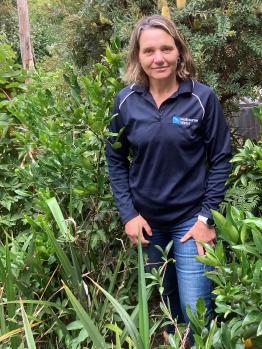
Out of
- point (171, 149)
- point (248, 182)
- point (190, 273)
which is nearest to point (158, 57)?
point (171, 149)

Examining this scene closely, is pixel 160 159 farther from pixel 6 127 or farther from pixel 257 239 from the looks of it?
pixel 6 127

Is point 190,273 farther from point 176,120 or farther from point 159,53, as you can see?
point 159,53

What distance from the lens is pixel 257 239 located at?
1.67 meters

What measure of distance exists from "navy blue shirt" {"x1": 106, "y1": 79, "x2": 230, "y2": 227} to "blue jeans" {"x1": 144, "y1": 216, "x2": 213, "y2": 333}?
0.06m

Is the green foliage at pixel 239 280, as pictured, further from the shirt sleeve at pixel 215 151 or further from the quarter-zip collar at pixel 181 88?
the quarter-zip collar at pixel 181 88

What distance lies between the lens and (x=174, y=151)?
2264 millimetres

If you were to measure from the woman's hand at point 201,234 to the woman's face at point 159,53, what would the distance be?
686 mm

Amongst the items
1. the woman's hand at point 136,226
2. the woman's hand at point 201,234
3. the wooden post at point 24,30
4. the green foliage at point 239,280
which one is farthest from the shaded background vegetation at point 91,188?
the wooden post at point 24,30

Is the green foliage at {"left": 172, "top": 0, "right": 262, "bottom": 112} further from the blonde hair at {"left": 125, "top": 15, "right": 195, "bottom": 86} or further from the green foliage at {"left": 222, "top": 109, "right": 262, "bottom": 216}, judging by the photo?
the green foliage at {"left": 222, "top": 109, "right": 262, "bottom": 216}

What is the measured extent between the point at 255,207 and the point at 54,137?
3.51 feet

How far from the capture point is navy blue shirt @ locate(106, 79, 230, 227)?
7.38ft

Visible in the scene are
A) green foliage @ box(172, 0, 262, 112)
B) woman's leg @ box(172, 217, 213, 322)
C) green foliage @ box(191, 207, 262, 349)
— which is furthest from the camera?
green foliage @ box(172, 0, 262, 112)

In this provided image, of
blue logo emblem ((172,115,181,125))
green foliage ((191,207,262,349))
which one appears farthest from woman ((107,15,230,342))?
green foliage ((191,207,262,349))

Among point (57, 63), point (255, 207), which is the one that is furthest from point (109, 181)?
point (57, 63)
